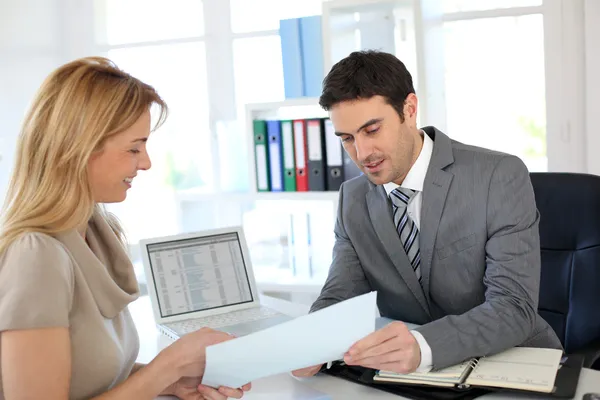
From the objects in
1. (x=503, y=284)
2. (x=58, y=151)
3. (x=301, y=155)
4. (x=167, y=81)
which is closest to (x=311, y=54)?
(x=301, y=155)

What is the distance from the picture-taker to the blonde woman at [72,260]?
4.08 ft

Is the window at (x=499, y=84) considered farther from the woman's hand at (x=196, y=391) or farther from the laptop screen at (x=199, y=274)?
the woman's hand at (x=196, y=391)

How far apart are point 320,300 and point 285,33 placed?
1714 millimetres

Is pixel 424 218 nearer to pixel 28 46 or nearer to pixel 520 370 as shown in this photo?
pixel 520 370

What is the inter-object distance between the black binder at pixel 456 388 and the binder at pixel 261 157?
73.1 inches

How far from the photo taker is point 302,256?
11.1ft

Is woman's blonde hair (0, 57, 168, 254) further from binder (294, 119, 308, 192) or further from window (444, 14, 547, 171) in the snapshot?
window (444, 14, 547, 171)

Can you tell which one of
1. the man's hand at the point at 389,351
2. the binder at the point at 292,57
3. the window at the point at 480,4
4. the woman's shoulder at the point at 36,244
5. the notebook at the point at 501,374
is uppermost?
the window at the point at 480,4

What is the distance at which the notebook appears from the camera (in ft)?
4.43

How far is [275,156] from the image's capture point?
10.7 feet

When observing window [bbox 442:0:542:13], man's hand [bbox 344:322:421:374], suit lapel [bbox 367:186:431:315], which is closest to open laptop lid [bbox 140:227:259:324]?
suit lapel [bbox 367:186:431:315]

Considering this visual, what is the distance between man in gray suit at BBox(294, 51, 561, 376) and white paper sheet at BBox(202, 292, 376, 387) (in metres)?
0.44

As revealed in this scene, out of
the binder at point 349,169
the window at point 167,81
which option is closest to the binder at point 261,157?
the binder at point 349,169

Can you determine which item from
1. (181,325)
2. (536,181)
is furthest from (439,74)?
(181,325)
